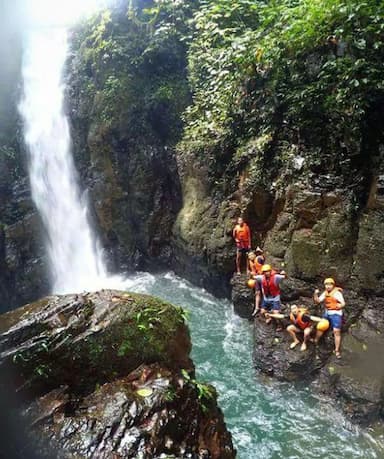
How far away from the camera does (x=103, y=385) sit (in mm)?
3830

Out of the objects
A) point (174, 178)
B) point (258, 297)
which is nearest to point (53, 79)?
point (174, 178)

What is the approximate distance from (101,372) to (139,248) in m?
9.89

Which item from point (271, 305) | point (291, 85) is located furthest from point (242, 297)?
point (291, 85)

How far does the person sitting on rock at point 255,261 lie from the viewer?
8688 millimetres

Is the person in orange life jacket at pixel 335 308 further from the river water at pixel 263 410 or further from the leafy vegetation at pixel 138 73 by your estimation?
the leafy vegetation at pixel 138 73

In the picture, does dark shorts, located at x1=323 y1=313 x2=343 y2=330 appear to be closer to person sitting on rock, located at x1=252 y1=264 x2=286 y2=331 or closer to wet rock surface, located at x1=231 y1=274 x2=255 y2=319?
person sitting on rock, located at x1=252 y1=264 x2=286 y2=331

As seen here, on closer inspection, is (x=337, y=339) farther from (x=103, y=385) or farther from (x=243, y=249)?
(x=103, y=385)

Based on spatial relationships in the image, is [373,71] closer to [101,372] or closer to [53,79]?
[101,372]

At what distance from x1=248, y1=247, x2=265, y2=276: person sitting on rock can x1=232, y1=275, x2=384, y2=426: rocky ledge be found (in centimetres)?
85

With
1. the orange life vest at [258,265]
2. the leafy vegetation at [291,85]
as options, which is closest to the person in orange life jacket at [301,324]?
the orange life vest at [258,265]

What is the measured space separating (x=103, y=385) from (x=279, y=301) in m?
5.17

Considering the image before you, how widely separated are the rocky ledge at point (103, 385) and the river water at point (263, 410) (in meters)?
2.70

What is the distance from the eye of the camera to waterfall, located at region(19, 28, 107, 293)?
1375 cm

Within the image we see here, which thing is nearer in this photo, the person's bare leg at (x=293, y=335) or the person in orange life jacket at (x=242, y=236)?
the person's bare leg at (x=293, y=335)
